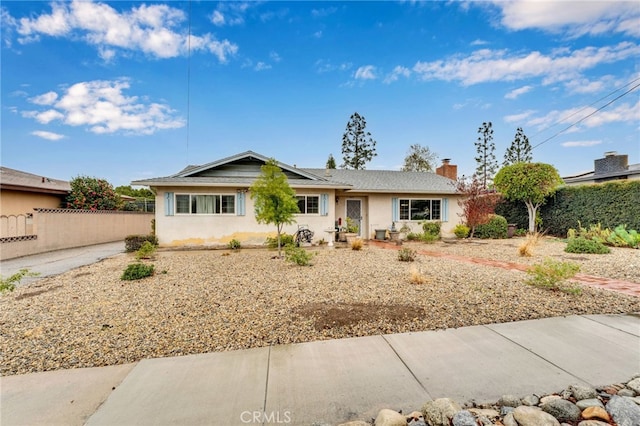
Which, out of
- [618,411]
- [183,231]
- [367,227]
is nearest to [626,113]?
[367,227]

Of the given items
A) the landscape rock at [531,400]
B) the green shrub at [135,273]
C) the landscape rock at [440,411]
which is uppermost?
the green shrub at [135,273]

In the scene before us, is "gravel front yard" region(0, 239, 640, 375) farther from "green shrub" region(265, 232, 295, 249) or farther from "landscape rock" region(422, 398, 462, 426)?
"green shrub" region(265, 232, 295, 249)

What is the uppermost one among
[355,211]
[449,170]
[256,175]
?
[449,170]

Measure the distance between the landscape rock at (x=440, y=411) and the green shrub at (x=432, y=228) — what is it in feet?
41.8

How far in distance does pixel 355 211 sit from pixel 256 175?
217 inches

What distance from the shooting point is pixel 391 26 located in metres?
10.9

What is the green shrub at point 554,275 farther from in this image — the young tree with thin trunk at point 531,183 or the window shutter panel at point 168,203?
the window shutter panel at point 168,203

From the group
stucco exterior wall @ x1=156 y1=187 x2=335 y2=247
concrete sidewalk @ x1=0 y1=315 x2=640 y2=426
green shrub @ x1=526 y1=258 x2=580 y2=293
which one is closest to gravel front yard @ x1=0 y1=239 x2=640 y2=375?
green shrub @ x1=526 y1=258 x2=580 y2=293

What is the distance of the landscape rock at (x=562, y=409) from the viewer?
2023 millimetres

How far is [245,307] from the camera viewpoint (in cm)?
435

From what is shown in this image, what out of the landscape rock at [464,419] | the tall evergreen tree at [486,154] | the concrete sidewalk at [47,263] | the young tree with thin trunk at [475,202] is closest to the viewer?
the landscape rock at [464,419]

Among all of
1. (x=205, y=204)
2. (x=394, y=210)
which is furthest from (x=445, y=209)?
(x=205, y=204)

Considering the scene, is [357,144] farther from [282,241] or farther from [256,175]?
[282,241]

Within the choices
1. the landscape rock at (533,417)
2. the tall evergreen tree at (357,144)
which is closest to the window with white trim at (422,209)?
the landscape rock at (533,417)
